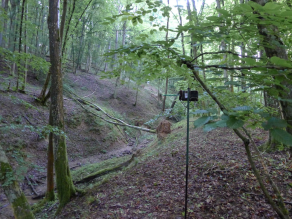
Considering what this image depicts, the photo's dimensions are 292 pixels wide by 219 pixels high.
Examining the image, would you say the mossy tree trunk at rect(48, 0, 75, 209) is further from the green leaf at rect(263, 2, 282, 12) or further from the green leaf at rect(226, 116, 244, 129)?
the green leaf at rect(263, 2, 282, 12)

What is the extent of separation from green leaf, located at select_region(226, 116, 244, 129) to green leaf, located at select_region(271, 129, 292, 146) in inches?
6.2

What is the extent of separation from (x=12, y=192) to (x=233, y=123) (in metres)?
4.23

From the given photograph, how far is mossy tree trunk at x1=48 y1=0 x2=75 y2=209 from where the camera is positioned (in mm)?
4887

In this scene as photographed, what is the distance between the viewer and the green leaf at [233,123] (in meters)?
0.95

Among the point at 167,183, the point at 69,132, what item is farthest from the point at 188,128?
the point at 69,132

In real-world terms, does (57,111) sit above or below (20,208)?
above

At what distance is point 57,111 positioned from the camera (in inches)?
194

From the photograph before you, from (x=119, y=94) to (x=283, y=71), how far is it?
19.4 metres

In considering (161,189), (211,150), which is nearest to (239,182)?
(161,189)

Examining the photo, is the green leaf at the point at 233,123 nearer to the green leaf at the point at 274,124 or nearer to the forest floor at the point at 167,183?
the green leaf at the point at 274,124

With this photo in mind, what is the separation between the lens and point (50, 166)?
5.42 m

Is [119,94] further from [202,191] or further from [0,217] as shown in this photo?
[202,191]

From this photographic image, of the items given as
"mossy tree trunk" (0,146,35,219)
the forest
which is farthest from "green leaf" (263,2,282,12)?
"mossy tree trunk" (0,146,35,219)

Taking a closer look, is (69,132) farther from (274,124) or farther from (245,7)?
(274,124)
